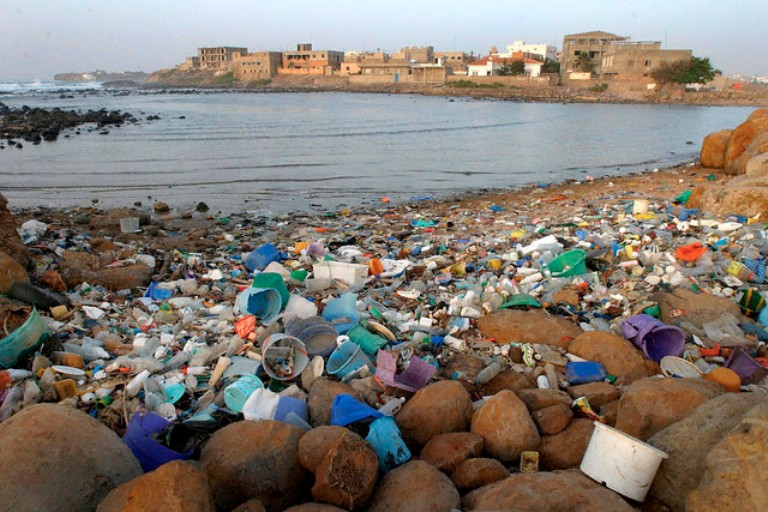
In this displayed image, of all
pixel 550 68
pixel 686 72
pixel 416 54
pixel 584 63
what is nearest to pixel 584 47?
pixel 584 63

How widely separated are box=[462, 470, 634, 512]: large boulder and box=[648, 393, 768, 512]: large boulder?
31 cm

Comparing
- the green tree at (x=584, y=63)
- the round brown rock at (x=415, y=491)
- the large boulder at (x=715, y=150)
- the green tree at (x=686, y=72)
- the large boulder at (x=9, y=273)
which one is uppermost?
the green tree at (x=584, y=63)

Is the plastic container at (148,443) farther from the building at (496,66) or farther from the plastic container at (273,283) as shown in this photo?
the building at (496,66)

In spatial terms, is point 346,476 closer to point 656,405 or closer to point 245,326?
point 656,405

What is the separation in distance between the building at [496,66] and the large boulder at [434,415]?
73406 mm

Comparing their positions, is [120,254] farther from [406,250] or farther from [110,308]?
[406,250]

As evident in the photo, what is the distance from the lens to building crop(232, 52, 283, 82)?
8738cm

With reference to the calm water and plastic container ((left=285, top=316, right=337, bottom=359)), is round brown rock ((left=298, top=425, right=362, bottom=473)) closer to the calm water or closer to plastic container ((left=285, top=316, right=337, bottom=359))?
plastic container ((left=285, top=316, right=337, bottom=359))

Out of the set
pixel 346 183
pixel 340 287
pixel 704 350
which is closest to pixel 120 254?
pixel 340 287

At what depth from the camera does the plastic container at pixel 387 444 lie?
8.63 feet

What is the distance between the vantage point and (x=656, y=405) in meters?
2.79

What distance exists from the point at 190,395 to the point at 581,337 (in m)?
2.79

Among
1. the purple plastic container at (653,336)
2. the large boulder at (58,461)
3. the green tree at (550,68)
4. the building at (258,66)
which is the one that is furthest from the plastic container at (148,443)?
the building at (258,66)

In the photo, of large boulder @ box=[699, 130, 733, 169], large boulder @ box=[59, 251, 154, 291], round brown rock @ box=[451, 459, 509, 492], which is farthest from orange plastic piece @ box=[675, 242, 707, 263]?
large boulder @ box=[699, 130, 733, 169]
